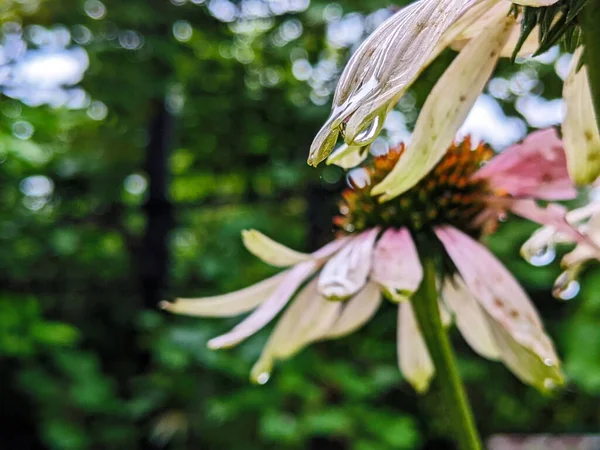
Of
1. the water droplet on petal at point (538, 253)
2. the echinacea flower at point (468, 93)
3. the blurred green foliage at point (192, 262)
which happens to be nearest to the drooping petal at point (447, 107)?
the echinacea flower at point (468, 93)

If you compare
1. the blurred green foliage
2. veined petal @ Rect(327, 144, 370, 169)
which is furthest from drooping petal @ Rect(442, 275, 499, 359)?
the blurred green foliage

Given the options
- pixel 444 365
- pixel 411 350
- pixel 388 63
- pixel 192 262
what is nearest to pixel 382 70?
pixel 388 63

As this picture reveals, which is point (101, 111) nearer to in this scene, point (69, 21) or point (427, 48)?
point (69, 21)

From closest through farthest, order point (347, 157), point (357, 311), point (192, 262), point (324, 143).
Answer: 1. point (324, 143)
2. point (347, 157)
3. point (357, 311)
4. point (192, 262)

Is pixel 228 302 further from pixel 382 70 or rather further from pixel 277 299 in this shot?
pixel 382 70

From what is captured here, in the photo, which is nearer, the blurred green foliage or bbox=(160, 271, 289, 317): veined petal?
bbox=(160, 271, 289, 317): veined petal

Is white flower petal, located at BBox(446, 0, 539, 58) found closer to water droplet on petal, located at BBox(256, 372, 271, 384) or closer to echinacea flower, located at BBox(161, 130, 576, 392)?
echinacea flower, located at BBox(161, 130, 576, 392)

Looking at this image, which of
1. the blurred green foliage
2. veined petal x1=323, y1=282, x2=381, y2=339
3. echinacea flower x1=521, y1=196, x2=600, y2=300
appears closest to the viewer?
echinacea flower x1=521, y1=196, x2=600, y2=300
